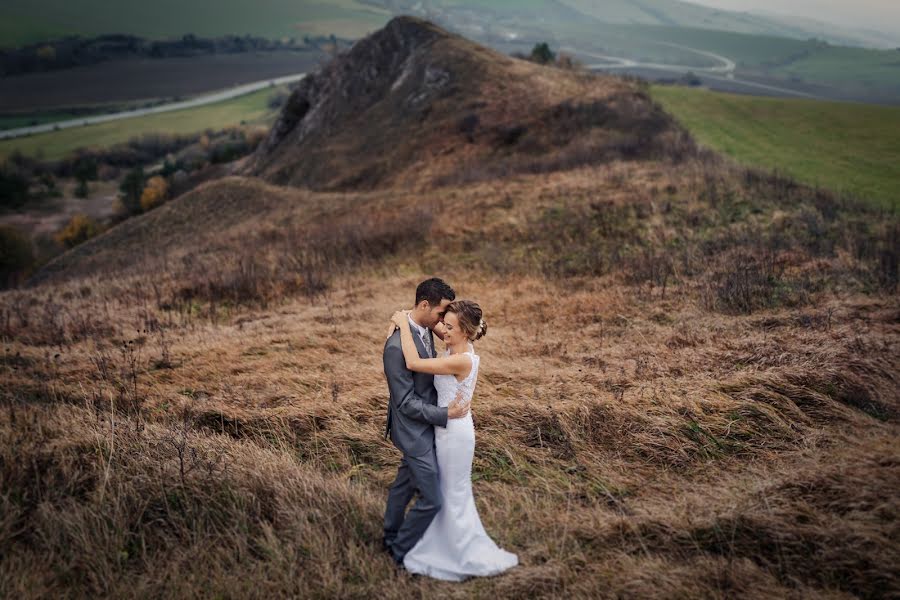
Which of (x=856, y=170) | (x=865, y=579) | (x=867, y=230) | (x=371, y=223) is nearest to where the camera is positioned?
(x=865, y=579)

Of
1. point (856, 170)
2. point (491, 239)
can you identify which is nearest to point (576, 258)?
point (491, 239)

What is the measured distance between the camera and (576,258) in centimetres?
1247

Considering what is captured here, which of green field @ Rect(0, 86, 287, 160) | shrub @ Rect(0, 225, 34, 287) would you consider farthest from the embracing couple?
green field @ Rect(0, 86, 287, 160)

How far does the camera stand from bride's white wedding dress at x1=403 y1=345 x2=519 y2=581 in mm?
3773

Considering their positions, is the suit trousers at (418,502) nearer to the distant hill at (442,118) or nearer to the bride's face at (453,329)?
the bride's face at (453,329)

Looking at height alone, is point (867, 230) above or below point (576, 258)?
above

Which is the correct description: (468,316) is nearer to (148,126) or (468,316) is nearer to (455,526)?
(455,526)

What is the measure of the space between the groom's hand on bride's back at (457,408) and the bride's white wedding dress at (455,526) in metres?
0.04

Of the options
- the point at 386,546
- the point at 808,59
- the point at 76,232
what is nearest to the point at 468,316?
the point at 386,546

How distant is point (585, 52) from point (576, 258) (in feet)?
581

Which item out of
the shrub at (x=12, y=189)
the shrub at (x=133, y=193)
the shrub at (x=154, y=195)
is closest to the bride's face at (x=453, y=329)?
the shrub at (x=154, y=195)

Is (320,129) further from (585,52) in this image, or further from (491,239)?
(585,52)

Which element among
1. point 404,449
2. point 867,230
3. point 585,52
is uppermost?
point 585,52

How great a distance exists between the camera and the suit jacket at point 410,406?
373cm
